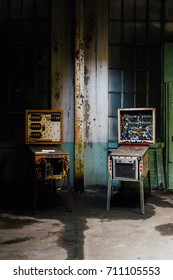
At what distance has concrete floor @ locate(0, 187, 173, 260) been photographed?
421 cm

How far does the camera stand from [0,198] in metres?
6.88

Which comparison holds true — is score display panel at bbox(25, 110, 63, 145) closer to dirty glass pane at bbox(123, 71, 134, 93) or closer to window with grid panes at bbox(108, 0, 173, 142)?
window with grid panes at bbox(108, 0, 173, 142)

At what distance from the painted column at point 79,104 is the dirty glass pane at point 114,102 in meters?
0.66

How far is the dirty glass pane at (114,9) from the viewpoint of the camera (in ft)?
25.1

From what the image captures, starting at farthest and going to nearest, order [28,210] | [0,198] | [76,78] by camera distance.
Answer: [76,78]
[0,198]
[28,210]

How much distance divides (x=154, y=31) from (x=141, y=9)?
558mm

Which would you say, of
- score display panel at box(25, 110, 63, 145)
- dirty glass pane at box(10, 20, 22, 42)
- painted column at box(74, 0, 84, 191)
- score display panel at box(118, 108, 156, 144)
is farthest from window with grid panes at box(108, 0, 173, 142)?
dirty glass pane at box(10, 20, 22, 42)

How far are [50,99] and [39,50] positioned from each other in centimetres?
109

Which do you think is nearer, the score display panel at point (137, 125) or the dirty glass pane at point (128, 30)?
the score display panel at point (137, 125)

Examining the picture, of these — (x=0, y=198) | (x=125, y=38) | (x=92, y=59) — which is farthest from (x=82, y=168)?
(x=125, y=38)

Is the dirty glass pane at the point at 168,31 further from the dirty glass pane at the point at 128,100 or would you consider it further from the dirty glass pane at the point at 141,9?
the dirty glass pane at the point at 128,100

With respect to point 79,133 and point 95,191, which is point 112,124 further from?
point 95,191

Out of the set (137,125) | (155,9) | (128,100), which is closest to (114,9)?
(155,9)

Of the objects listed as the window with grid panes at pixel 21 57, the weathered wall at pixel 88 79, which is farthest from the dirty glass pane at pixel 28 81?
the weathered wall at pixel 88 79
